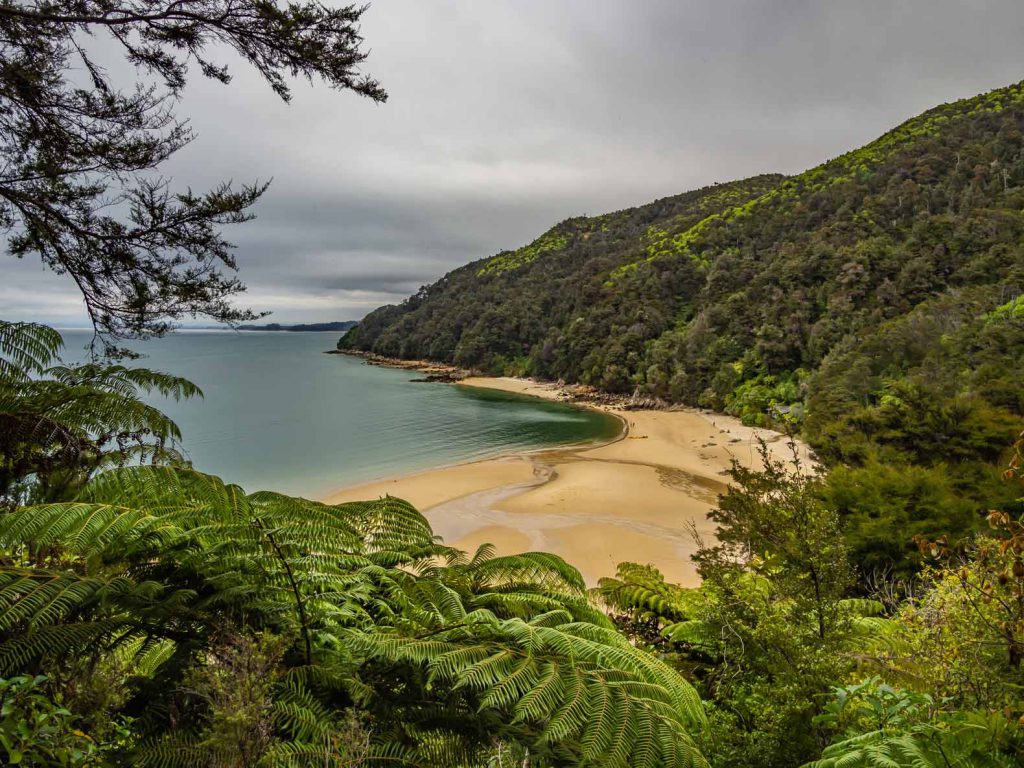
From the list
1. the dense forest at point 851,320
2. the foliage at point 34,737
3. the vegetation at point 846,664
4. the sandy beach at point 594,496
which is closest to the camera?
the foliage at point 34,737

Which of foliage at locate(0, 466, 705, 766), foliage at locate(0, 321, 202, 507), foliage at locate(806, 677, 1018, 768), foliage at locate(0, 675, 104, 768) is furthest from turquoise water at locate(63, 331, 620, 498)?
foliage at locate(806, 677, 1018, 768)

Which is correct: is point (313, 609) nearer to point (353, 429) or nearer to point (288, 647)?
point (288, 647)

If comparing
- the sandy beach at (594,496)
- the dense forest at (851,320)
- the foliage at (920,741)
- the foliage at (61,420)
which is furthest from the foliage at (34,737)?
the sandy beach at (594,496)

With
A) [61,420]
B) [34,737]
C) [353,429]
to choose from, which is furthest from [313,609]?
[353,429]

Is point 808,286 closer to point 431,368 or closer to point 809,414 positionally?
point 809,414

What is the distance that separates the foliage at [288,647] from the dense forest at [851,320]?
225 inches

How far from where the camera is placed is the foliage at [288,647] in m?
1.70

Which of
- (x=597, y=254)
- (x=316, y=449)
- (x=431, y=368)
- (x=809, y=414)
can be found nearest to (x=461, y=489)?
(x=316, y=449)

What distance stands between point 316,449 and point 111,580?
82.4ft

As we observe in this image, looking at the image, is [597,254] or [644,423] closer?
[644,423]

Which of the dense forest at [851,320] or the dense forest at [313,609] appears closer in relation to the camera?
the dense forest at [313,609]

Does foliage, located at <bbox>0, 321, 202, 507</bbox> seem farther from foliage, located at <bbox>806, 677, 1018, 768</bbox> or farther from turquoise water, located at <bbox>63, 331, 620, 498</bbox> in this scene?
turquoise water, located at <bbox>63, 331, 620, 498</bbox>

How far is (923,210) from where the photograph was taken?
3747 cm

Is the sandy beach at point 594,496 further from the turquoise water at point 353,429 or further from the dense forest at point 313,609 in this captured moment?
the dense forest at point 313,609
